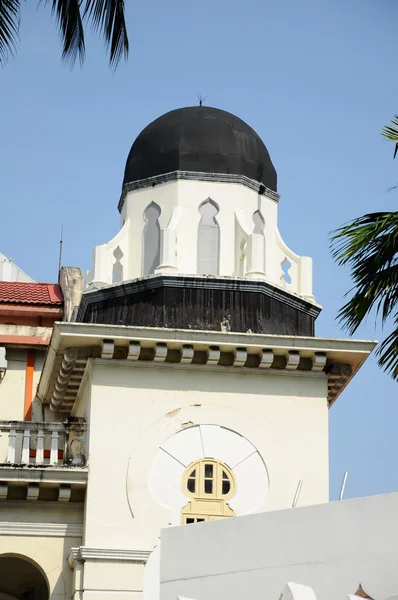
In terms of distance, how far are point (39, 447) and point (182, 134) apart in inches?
277

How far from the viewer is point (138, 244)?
96.3 feet

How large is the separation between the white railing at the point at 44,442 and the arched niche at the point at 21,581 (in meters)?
3.93

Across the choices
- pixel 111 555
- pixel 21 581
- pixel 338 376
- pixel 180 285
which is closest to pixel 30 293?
pixel 21 581

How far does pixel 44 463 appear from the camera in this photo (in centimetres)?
2833

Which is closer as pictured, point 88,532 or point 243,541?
point 243,541

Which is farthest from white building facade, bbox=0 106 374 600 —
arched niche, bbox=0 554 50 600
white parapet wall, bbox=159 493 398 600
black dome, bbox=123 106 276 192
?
arched niche, bbox=0 554 50 600

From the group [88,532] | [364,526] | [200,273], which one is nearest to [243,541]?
→ [364,526]

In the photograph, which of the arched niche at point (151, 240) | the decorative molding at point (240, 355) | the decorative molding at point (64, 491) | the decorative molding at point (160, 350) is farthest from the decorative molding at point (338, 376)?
the decorative molding at point (64, 491)

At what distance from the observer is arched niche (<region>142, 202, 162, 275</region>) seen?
95.2 ft

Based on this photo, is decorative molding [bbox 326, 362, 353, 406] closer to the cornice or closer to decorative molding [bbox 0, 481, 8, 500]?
the cornice

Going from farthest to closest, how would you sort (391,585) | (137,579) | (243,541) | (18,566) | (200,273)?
1. (18,566)
2. (200,273)
3. (137,579)
4. (243,541)
5. (391,585)

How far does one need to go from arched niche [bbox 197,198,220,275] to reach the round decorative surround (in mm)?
3334

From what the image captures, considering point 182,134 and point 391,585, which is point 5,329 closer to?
point 182,134

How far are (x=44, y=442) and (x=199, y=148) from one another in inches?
262
